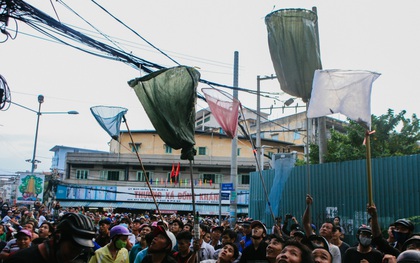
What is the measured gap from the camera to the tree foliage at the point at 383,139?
1773 cm

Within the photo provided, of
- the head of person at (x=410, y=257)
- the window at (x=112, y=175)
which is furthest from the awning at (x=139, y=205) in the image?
the head of person at (x=410, y=257)

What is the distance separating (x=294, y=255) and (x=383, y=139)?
16.2 m

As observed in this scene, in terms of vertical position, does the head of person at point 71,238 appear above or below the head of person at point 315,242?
above

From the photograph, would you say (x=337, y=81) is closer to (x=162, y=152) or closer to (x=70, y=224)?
(x=70, y=224)

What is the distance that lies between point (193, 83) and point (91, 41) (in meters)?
4.03

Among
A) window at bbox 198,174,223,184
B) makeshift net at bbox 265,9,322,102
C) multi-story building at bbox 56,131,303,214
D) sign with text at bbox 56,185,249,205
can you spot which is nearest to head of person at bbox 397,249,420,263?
makeshift net at bbox 265,9,322,102

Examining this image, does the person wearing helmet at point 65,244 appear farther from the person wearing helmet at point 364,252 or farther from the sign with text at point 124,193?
the sign with text at point 124,193

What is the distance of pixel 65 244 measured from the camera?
2871 mm

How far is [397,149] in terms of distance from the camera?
17.9 meters

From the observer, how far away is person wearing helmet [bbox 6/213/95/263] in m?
2.85

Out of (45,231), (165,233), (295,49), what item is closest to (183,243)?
(165,233)

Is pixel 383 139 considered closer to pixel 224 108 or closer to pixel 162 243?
pixel 224 108

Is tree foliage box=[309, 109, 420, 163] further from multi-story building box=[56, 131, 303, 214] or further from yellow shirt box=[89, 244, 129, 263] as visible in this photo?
multi-story building box=[56, 131, 303, 214]

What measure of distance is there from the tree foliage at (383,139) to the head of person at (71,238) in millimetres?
16128
